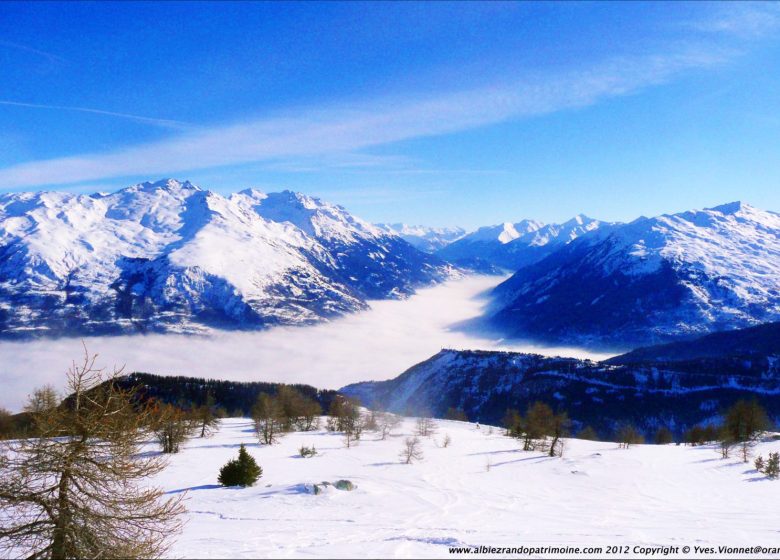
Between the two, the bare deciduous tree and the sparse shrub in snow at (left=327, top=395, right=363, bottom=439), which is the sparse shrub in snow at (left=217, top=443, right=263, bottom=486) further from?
the sparse shrub in snow at (left=327, top=395, right=363, bottom=439)

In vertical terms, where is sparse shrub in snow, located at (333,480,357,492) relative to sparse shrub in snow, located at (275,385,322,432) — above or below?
above

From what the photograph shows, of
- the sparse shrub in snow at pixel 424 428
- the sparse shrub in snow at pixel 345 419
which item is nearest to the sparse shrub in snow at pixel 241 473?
the sparse shrub in snow at pixel 345 419

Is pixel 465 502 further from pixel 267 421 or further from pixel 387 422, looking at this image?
pixel 387 422

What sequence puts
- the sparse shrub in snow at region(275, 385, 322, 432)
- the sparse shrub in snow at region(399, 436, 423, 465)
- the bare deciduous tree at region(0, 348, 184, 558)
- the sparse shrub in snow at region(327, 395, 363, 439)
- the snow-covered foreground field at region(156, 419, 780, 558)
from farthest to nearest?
the sparse shrub in snow at region(275, 385, 322, 432) < the sparse shrub in snow at region(327, 395, 363, 439) < the sparse shrub in snow at region(399, 436, 423, 465) < the snow-covered foreground field at region(156, 419, 780, 558) < the bare deciduous tree at region(0, 348, 184, 558)

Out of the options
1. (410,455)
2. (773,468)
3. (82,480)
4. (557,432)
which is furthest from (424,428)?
(82,480)

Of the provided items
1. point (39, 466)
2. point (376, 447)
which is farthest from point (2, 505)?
point (376, 447)

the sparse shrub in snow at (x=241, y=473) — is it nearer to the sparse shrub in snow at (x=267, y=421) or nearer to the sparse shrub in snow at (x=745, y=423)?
the sparse shrub in snow at (x=267, y=421)

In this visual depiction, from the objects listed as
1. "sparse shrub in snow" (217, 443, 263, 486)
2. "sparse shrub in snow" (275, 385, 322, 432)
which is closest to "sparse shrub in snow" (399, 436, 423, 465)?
"sparse shrub in snow" (217, 443, 263, 486)

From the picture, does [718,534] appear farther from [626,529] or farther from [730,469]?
[730,469]
